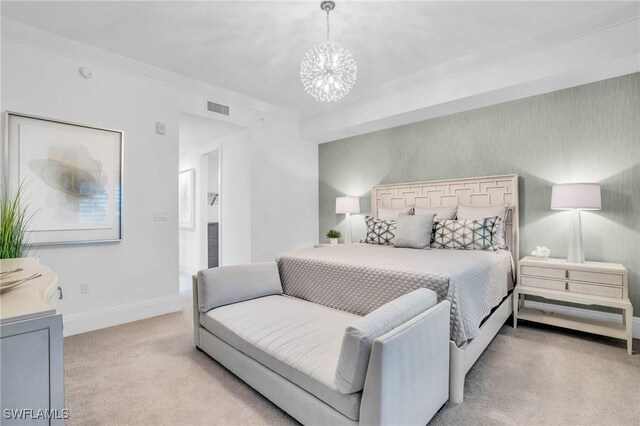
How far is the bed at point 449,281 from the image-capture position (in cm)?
183

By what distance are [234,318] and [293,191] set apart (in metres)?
3.13

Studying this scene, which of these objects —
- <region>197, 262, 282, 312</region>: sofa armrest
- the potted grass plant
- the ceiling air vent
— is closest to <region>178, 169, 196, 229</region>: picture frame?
the ceiling air vent

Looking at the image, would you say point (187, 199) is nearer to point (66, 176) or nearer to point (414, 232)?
point (66, 176)

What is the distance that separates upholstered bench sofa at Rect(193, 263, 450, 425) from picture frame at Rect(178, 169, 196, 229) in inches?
148

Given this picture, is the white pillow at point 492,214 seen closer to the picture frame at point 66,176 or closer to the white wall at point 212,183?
the picture frame at point 66,176

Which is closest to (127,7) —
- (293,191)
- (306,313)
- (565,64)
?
(306,313)

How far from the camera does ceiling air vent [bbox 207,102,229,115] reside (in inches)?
153

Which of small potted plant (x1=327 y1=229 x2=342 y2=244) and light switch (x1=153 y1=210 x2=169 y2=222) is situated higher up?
light switch (x1=153 y1=210 x2=169 y2=222)

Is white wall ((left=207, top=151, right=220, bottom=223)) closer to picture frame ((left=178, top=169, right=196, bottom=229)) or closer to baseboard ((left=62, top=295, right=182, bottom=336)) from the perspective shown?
picture frame ((left=178, top=169, right=196, bottom=229))

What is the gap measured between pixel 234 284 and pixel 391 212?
2.41 m

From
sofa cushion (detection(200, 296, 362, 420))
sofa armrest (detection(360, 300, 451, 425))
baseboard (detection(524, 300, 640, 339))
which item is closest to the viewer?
sofa armrest (detection(360, 300, 451, 425))

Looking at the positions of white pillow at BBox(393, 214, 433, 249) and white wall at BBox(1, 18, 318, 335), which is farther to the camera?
white pillow at BBox(393, 214, 433, 249)

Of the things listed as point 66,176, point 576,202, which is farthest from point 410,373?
point 66,176

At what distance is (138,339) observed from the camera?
271cm
